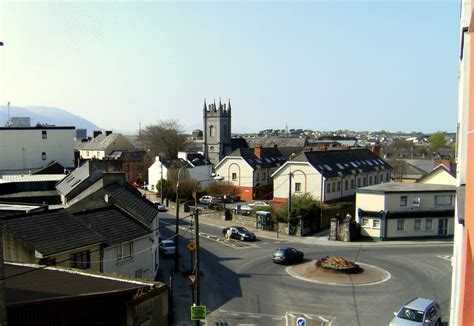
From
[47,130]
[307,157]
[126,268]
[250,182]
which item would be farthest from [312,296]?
[47,130]

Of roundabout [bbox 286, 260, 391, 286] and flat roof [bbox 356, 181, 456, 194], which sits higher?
flat roof [bbox 356, 181, 456, 194]

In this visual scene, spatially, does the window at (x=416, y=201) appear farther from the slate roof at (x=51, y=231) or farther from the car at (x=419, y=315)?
Answer: the slate roof at (x=51, y=231)

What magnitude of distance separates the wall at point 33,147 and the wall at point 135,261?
4161 centimetres

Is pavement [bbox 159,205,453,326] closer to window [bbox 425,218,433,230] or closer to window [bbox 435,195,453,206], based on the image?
window [bbox 425,218,433,230]

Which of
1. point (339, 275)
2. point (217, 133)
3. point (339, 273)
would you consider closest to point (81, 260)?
point (339, 275)

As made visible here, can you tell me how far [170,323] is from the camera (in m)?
23.0

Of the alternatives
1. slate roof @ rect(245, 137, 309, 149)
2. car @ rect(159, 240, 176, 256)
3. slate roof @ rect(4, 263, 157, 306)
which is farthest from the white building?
slate roof @ rect(4, 263, 157, 306)

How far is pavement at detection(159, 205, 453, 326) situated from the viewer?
2462cm

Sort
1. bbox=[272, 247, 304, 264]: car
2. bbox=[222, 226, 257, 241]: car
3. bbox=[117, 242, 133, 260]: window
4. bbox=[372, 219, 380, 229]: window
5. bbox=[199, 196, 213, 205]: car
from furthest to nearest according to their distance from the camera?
bbox=[199, 196, 213, 205]: car < bbox=[372, 219, 380, 229]: window < bbox=[222, 226, 257, 241]: car < bbox=[272, 247, 304, 264]: car < bbox=[117, 242, 133, 260]: window

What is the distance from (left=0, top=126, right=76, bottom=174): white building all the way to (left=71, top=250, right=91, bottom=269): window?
44764mm

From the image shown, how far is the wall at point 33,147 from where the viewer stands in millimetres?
62062

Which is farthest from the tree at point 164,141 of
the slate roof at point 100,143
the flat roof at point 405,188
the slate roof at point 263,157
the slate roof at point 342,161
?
the flat roof at point 405,188

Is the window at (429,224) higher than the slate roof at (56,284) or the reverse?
the reverse

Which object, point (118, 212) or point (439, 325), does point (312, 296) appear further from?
point (118, 212)
